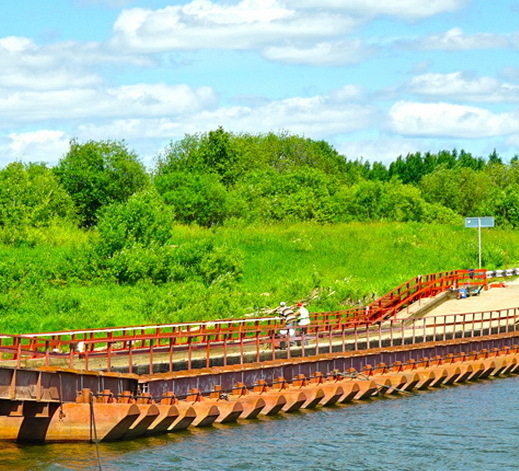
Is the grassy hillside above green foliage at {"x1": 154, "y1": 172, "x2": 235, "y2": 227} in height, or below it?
below

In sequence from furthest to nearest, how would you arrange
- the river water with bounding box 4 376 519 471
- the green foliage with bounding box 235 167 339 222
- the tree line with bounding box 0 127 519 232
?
the green foliage with bounding box 235 167 339 222 < the tree line with bounding box 0 127 519 232 < the river water with bounding box 4 376 519 471

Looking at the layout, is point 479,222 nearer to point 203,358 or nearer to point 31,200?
point 203,358

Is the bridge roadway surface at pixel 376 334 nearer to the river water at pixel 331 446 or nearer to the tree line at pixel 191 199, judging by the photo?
the river water at pixel 331 446

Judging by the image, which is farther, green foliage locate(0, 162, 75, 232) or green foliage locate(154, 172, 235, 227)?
green foliage locate(154, 172, 235, 227)

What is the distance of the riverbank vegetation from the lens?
209 feet

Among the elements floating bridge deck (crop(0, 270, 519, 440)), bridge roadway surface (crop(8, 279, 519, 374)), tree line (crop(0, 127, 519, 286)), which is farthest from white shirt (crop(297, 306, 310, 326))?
tree line (crop(0, 127, 519, 286))

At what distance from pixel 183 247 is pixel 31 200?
30.0m

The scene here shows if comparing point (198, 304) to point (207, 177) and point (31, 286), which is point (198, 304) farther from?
point (207, 177)

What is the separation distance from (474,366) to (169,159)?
117357mm

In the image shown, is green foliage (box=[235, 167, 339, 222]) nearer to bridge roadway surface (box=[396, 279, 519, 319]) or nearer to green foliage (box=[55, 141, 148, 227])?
green foliage (box=[55, 141, 148, 227])

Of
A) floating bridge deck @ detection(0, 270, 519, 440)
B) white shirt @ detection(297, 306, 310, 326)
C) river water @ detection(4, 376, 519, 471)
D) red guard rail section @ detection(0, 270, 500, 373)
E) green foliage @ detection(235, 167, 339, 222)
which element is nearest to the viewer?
river water @ detection(4, 376, 519, 471)

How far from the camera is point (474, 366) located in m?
51.3

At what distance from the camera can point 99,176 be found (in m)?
119

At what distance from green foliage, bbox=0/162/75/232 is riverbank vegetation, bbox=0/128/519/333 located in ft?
0.64
